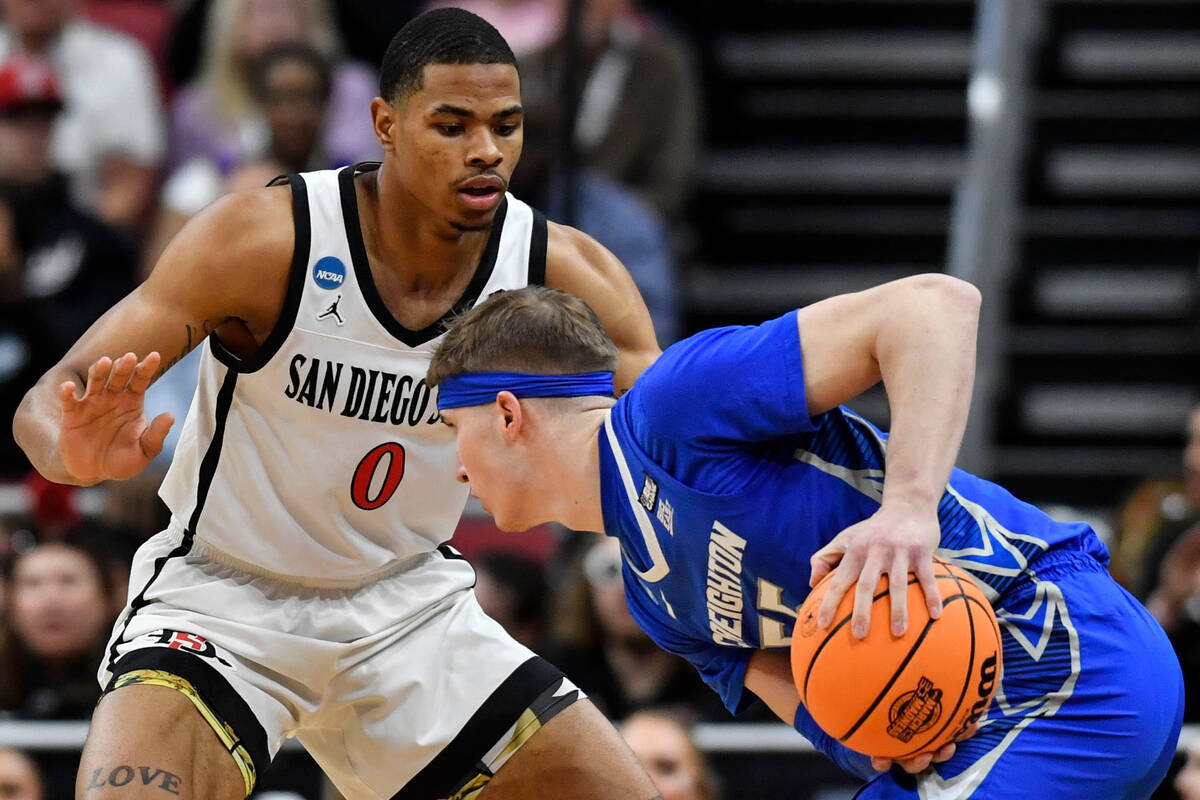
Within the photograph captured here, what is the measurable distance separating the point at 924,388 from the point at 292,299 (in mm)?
1632

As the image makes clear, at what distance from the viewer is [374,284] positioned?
13.6 feet

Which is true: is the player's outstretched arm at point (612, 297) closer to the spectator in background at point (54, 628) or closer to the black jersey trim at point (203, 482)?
the black jersey trim at point (203, 482)

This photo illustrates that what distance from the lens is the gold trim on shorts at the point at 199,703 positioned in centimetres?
390

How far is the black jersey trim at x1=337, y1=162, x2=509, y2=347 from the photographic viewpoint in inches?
163

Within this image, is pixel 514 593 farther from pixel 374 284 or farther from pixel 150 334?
pixel 150 334

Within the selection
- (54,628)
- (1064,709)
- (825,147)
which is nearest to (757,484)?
(1064,709)

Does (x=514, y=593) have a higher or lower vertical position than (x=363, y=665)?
lower

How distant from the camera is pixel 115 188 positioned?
8.89 metres

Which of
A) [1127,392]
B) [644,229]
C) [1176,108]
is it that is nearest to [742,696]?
[644,229]

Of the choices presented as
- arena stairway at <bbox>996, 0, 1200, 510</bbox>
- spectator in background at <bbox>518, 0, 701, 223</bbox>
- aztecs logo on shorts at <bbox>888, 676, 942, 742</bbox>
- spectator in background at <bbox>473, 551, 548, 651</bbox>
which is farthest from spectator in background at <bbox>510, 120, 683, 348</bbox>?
aztecs logo on shorts at <bbox>888, 676, 942, 742</bbox>

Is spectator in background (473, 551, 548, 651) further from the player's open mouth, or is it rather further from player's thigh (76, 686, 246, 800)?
the player's open mouth

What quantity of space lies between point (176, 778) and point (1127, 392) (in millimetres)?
6479

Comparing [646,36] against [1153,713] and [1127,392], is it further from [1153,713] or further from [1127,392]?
[1153,713]

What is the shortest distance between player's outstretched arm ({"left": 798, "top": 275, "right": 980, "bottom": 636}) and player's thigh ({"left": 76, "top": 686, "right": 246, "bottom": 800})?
60.1 inches
